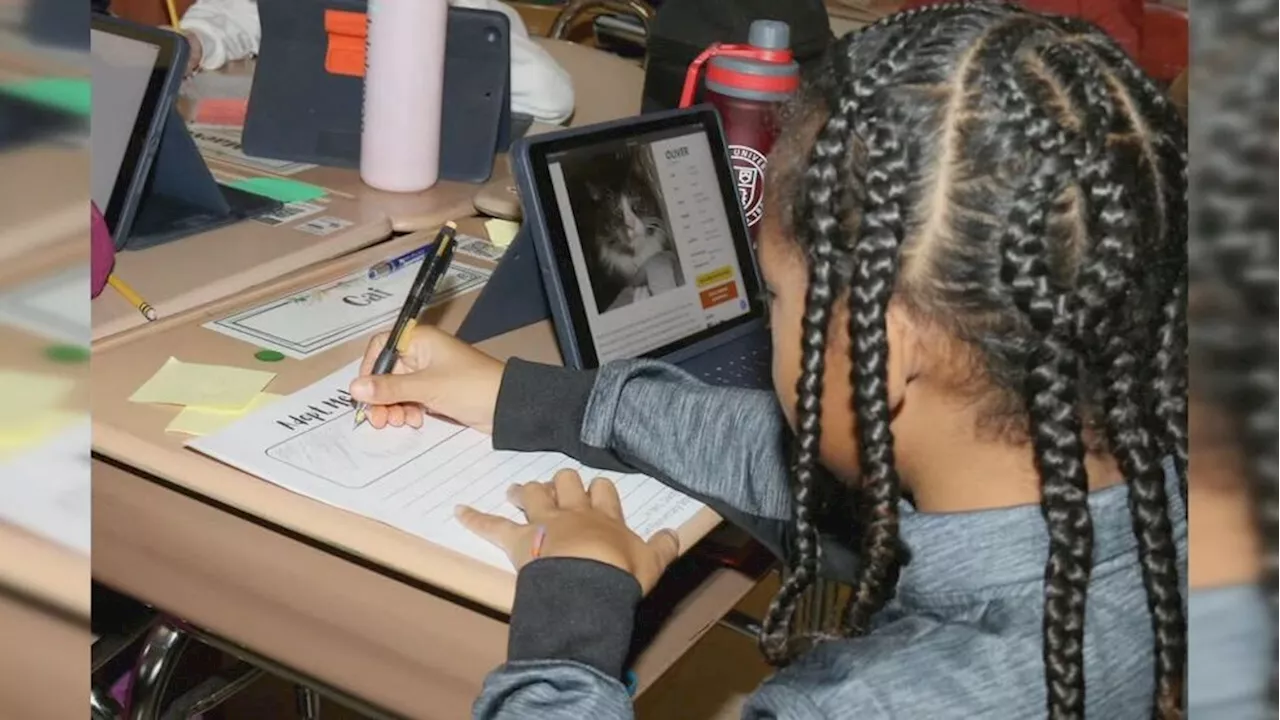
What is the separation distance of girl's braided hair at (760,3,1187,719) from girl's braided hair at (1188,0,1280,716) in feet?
1.33

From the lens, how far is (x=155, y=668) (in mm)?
1084

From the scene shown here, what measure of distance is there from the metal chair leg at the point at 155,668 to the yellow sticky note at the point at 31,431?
85cm

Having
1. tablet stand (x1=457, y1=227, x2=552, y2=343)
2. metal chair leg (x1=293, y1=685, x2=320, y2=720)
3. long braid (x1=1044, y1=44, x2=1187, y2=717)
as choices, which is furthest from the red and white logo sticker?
metal chair leg (x1=293, y1=685, x2=320, y2=720)

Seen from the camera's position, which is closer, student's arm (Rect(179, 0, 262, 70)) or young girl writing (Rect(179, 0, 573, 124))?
young girl writing (Rect(179, 0, 573, 124))

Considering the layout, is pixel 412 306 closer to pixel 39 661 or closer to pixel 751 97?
pixel 751 97

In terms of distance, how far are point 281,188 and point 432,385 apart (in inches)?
20.6

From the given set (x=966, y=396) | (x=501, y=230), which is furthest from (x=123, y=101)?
(x=966, y=396)

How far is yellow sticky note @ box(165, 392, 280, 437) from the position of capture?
0.88 meters

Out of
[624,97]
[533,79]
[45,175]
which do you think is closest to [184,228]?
[533,79]

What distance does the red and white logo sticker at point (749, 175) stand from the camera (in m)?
1.25

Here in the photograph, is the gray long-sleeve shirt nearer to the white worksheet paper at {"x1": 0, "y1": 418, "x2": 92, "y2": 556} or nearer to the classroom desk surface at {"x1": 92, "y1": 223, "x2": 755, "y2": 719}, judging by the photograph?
the classroom desk surface at {"x1": 92, "y1": 223, "x2": 755, "y2": 719}

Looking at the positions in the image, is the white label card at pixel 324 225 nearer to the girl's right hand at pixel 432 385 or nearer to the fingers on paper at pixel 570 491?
the girl's right hand at pixel 432 385

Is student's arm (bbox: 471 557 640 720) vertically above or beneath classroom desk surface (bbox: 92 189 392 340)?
beneath

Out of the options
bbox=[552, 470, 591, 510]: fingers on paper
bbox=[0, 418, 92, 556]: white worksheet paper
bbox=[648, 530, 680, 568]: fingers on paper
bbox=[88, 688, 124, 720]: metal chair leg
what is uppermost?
bbox=[0, 418, 92, 556]: white worksheet paper
